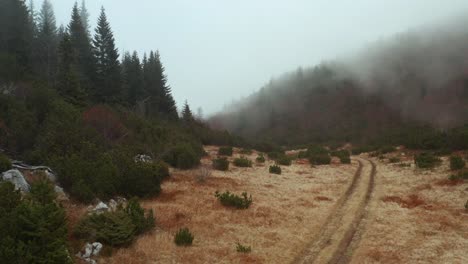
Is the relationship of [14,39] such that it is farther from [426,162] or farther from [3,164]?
[426,162]

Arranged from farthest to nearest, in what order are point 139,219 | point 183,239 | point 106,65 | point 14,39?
1. point 106,65
2. point 14,39
3. point 139,219
4. point 183,239

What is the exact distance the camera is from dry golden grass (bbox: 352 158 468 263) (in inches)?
492

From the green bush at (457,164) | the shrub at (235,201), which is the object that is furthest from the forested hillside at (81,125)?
the green bush at (457,164)

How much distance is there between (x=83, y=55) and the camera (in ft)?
169

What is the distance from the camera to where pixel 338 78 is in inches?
4599

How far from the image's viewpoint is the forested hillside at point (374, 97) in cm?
7219

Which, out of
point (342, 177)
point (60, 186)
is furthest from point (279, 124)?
point (60, 186)

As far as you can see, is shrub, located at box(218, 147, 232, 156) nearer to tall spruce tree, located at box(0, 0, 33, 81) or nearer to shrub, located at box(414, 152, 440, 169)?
shrub, located at box(414, 152, 440, 169)

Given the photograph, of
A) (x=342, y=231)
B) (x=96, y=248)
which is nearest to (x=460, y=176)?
(x=342, y=231)

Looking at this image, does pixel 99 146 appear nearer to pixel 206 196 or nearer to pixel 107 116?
pixel 107 116

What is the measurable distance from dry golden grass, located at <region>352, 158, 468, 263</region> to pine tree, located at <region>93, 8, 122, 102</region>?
3485 centimetres

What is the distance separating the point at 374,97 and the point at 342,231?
88.8 meters

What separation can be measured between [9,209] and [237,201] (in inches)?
403

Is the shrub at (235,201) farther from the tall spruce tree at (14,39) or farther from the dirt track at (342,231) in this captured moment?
the tall spruce tree at (14,39)
